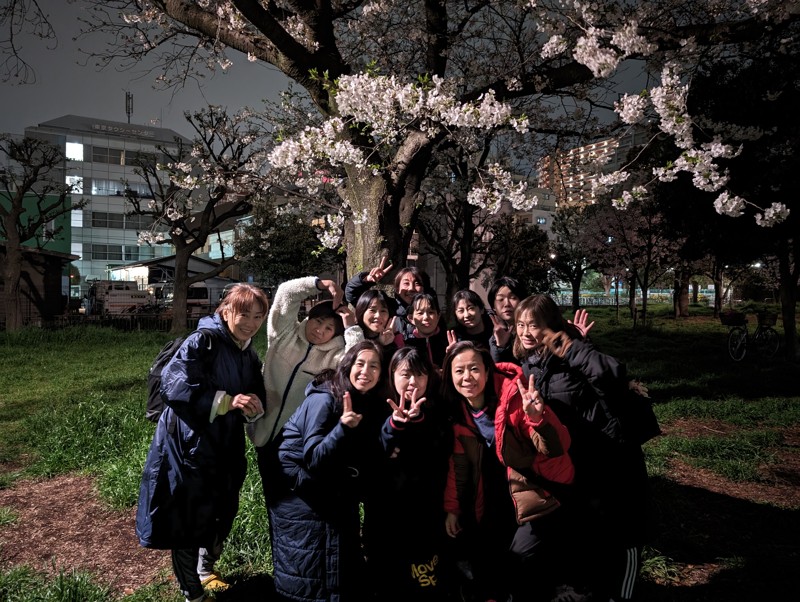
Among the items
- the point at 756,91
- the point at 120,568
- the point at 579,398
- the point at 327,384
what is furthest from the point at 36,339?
the point at 756,91

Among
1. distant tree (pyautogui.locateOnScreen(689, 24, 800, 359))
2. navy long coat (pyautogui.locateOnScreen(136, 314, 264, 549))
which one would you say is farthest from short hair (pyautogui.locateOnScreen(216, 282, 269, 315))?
distant tree (pyautogui.locateOnScreen(689, 24, 800, 359))

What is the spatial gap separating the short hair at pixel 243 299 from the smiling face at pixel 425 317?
1186mm

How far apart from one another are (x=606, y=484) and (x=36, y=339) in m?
17.8

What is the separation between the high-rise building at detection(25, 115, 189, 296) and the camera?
54344mm

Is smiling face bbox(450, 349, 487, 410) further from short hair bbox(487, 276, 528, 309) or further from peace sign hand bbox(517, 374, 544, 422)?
short hair bbox(487, 276, 528, 309)

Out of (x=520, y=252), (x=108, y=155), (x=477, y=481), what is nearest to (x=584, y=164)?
(x=477, y=481)

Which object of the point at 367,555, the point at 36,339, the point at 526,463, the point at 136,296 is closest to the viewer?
the point at 526,463

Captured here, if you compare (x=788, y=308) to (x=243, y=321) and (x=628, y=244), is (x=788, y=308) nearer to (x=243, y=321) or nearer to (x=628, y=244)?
(x=628, y=244)

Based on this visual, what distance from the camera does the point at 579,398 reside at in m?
2.71

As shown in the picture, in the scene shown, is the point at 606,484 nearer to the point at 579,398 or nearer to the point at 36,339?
the point at 579,398

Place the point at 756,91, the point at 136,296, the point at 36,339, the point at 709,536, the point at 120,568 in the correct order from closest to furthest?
the point at 120,568, the point at 709,536, the point at 756,91, the point at 36,339, the point at 136,296

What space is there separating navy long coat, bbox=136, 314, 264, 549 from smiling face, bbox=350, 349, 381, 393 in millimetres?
690

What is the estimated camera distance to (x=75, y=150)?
56250mm

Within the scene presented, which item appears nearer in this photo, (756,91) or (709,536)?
(709,536)
